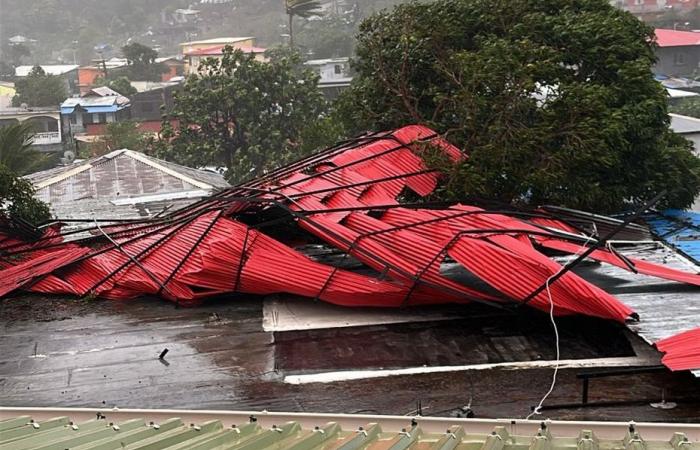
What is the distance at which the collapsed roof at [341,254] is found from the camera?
9438 mm

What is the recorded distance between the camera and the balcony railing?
2044 inches

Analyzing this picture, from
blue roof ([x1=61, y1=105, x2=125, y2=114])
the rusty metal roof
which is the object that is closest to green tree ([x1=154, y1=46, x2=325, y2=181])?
the rusty metal roof

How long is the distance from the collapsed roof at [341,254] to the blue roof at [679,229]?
1.39 m

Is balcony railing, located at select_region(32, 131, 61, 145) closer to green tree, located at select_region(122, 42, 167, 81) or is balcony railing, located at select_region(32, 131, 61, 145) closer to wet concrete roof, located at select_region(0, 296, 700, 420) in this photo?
green tree, located at select_region(122, 42, 167, 81)

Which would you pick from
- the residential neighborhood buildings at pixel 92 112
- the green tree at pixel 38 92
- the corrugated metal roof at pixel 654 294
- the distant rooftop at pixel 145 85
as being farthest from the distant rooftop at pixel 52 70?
the corrugated metal roof at pixel 654 294

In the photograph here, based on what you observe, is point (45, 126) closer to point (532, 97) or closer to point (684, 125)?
point (684, 125)

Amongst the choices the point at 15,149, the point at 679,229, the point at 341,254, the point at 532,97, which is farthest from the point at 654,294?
the point at 15,149

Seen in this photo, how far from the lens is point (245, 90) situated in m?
34.3

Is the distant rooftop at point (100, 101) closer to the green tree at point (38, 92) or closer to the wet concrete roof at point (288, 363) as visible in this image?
the green tree at point (38, 92)

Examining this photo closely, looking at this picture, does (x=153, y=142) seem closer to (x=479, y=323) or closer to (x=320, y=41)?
(x=479, y=323)

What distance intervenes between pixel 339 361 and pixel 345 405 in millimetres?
1053

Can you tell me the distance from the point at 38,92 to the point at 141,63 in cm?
996

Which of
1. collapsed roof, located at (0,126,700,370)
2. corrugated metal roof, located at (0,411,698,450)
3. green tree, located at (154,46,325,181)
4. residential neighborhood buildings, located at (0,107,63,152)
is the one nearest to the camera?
corrugated metal roof, located at (0,411,698,450)

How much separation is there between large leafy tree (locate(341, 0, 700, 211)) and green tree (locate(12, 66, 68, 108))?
46.9m
